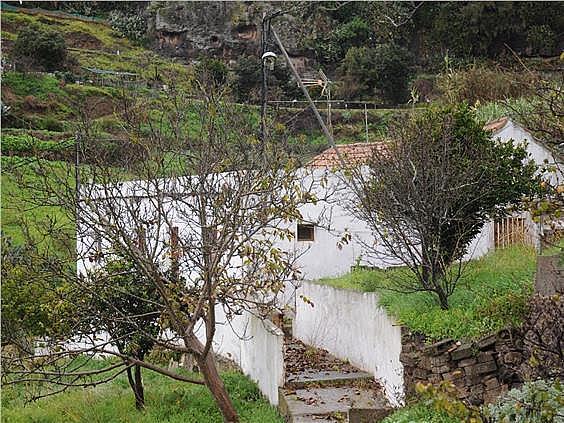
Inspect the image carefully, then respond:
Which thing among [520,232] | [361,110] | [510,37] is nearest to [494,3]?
[510,37]

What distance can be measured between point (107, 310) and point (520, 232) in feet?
20.4

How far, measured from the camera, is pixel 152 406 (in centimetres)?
1002

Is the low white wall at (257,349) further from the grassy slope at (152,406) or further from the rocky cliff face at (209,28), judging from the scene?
Answer: the rocky cliff face at (209,28)

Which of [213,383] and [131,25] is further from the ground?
[131,25]

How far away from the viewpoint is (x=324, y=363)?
10.4 metres

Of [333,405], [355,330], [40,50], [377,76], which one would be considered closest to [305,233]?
[355,330]

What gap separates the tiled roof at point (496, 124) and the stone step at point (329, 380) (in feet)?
17.6

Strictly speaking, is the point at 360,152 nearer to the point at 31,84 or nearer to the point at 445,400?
the point at 445,400

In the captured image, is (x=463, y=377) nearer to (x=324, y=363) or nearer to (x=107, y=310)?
(x=324, y=363)

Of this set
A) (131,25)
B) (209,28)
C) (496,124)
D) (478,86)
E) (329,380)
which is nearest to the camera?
(329,380)

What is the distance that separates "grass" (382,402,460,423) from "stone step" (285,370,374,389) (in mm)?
1457

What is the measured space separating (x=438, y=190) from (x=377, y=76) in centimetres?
2623

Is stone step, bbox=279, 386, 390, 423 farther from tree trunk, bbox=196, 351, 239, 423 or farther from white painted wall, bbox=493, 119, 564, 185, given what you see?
white painted wall, bbox=493, 119, 564, 185

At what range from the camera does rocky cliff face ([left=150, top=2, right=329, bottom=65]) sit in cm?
4378
